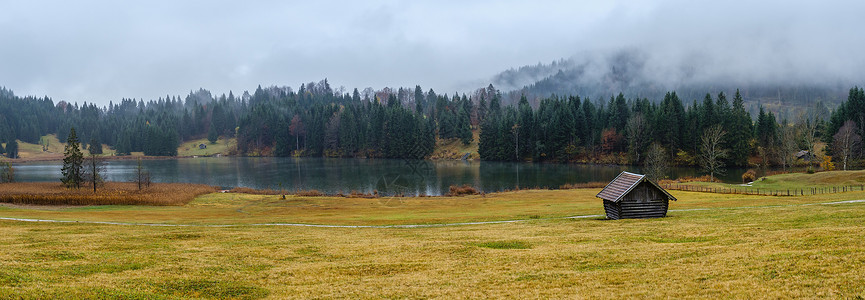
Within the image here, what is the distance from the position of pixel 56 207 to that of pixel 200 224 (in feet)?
84.4

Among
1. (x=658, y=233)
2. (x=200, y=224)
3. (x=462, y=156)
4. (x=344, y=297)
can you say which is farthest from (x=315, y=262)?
(x=462, y=156)

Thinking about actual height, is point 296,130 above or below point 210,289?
above

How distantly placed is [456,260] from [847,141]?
102901 millimetres

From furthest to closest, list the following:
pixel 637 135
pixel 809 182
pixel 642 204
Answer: pixel 637 135, pixel 809 182, pixel 642 204

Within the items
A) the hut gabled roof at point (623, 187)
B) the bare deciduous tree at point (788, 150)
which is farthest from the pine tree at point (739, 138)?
the hut gabled roof at point (623, 187)

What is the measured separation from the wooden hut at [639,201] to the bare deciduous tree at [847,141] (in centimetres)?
7908

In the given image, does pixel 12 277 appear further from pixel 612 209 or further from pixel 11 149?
pixel 11 149

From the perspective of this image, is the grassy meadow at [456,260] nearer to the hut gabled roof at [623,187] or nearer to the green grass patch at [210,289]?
the green grass patch at [210,289]

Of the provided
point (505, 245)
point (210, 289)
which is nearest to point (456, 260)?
point (505, 245)

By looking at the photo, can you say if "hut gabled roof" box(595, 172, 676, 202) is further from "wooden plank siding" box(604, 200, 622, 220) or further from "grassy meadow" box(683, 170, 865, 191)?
"grassy meadow" box(683, 170, 865, 191)

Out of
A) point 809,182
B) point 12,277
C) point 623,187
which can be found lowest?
point 809,182

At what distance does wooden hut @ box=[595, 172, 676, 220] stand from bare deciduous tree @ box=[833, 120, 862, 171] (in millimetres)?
79079

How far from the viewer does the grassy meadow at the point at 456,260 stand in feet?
43.4

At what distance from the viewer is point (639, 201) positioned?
33406 mm
